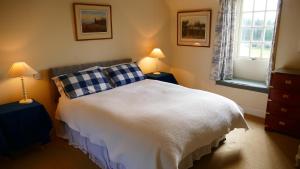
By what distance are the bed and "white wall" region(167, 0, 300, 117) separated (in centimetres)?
124

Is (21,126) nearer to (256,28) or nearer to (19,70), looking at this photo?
(19,70)

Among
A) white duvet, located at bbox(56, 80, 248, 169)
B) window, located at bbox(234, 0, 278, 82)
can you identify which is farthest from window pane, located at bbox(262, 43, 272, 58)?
white duvet, located at bbox(56, 80, 248, 169)

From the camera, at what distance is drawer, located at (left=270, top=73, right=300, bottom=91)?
2955 mm

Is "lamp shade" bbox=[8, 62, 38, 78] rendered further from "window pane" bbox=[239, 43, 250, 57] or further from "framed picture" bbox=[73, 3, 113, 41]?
"window pane" bbox=[239, 43, 250, 57]

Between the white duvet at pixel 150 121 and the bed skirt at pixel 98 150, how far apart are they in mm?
144

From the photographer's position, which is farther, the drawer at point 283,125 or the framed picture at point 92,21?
the framed picture at point 92,21

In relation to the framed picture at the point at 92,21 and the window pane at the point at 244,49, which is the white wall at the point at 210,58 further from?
the framed picture at the point at 92,21

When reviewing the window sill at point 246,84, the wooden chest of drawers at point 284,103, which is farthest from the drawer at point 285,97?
the window sill at point 246,84

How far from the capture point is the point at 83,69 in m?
3.50

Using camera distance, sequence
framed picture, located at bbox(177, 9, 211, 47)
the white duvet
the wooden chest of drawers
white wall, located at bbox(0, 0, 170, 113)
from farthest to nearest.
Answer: framed picture, located at bbox(177, 9, 211, 47), the wooden chest of drawers, white wall, located at bbox(0, 0, 170, 113), the white duvet

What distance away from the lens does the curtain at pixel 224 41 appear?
3.87 m

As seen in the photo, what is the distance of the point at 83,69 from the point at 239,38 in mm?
2749

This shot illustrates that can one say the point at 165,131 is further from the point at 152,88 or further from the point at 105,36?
the point at 105,36

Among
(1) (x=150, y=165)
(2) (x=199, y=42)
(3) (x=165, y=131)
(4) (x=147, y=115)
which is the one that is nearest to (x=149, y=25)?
(2) (x=199, y=42)
